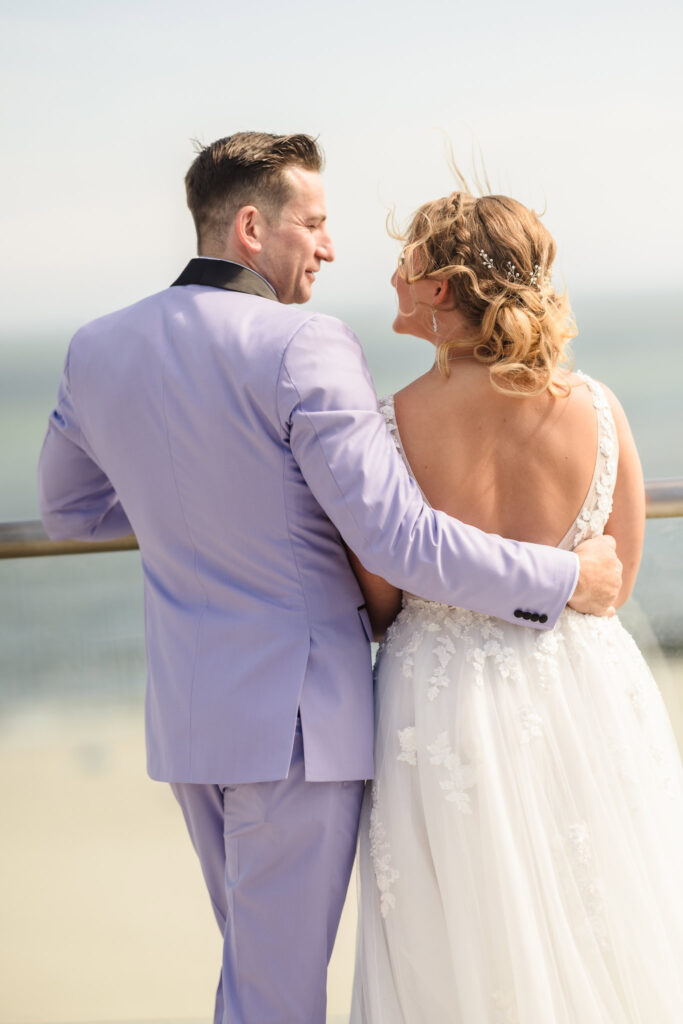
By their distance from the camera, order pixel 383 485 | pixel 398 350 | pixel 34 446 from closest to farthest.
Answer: pixel 383 485
pixel 34 446
pixel 398 350

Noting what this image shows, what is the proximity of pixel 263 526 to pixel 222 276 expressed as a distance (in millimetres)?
365

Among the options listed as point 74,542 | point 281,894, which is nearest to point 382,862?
point 281,894

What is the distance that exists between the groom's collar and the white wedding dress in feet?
0.90

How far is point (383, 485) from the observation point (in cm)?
150

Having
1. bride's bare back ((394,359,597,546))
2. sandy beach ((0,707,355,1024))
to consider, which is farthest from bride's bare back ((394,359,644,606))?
sandy beach ((0,707,355,1024))

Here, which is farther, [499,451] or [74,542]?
[74,542]

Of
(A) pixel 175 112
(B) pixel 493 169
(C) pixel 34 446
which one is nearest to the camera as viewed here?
(A) pixel 175 112

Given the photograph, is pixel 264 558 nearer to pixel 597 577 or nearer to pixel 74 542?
pixel 597 577

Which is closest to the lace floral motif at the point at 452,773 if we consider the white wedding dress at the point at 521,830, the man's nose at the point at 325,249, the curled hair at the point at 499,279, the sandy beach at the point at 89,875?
the white wedding dress at the point at 521,830

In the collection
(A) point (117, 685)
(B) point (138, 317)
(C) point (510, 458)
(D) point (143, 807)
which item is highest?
(B) point (138, 317)

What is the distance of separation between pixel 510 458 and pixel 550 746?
1.34 ft

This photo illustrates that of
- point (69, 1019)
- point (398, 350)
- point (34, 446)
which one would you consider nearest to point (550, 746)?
point (69, 1019)

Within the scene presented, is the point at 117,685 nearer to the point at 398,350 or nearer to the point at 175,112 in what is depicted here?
the point at 175,112

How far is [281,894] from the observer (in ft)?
5.17
